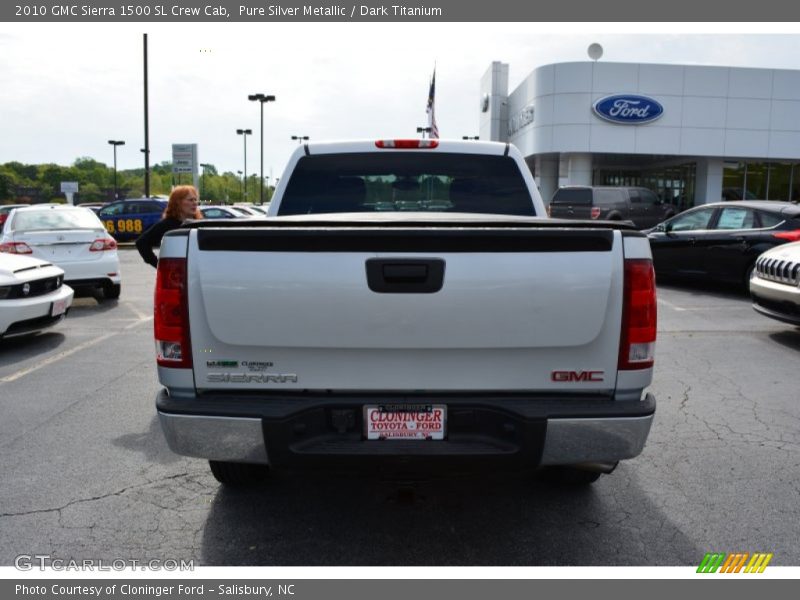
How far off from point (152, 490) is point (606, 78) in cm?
3518

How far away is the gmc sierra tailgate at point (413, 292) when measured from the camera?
2.84 meters

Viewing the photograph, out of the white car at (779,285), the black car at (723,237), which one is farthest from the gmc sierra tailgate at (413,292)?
the black car at (723,237)

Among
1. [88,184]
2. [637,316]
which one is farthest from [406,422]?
[88,184]

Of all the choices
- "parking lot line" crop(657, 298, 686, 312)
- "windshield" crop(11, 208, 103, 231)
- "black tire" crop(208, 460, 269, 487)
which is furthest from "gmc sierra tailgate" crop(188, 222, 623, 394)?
"windshield" crop(11, 208, 103, 231)

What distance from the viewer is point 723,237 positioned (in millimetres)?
11836

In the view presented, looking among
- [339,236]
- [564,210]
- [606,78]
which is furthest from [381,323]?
[606,78]

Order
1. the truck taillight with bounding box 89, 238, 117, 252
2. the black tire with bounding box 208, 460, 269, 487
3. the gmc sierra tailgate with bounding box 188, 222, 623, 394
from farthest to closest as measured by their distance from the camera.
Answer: the truck taillight with bounding box 89, 238, 117, 252
the black tire with bounding box 208, 460, 269, 487
the gmc sierra tailgate with bounding box 188, 222, 623, 394

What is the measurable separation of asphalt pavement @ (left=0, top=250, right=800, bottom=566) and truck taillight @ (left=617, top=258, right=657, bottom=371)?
0.96 m

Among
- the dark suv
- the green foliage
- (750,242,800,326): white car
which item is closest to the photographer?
(750,242,800,326): white car

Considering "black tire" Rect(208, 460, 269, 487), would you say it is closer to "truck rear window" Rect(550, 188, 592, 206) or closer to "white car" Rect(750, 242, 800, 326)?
"white car" Rect(750, 242, 800, 326)

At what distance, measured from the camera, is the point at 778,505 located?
12.5 ft

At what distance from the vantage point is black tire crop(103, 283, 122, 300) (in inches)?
454

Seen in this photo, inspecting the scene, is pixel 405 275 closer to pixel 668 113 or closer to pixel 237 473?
pixel 237 473

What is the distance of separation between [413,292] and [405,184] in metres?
2.22
